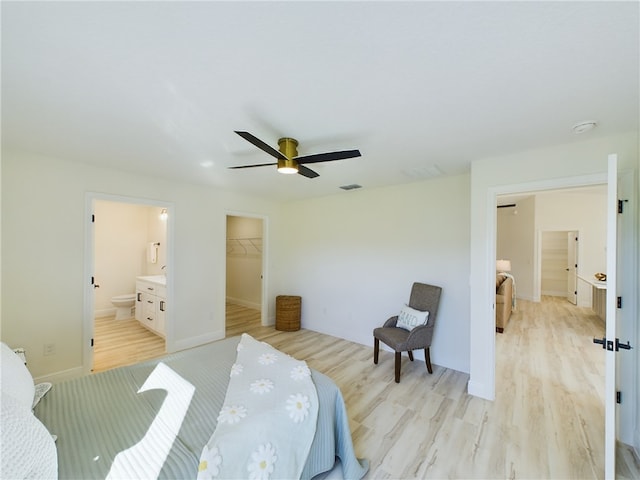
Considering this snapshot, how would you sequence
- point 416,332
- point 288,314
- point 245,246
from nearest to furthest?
1. point 416,332
2. point 288,314
3. point 245,246

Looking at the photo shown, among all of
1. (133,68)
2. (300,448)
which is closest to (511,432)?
(300,448)

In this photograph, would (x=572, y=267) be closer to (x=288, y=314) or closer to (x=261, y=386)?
(x=288, y=314)

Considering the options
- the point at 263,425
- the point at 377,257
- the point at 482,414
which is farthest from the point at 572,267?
the point at 263,425

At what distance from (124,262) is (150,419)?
17.7ft

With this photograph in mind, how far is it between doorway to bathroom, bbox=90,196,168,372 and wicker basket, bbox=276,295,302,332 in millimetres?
1874

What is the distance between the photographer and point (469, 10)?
39.6 inches

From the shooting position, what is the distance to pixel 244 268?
649cm

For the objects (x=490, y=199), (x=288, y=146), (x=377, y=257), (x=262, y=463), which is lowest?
(x=262, y=463)

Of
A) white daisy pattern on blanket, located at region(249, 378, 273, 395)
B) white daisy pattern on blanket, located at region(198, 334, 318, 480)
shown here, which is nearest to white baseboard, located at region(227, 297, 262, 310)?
white daisy pattern on blanket, located at region(198, 334, 318, 480)

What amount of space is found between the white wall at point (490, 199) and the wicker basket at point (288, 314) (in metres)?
2.86

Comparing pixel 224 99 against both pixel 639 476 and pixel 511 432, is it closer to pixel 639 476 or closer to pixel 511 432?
pixel 511 432

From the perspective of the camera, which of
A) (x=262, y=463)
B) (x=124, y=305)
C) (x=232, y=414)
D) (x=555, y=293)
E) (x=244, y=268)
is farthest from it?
(x=555, y=293)

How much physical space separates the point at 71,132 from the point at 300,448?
2.91 m

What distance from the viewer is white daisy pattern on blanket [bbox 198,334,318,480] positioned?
3.91ft
